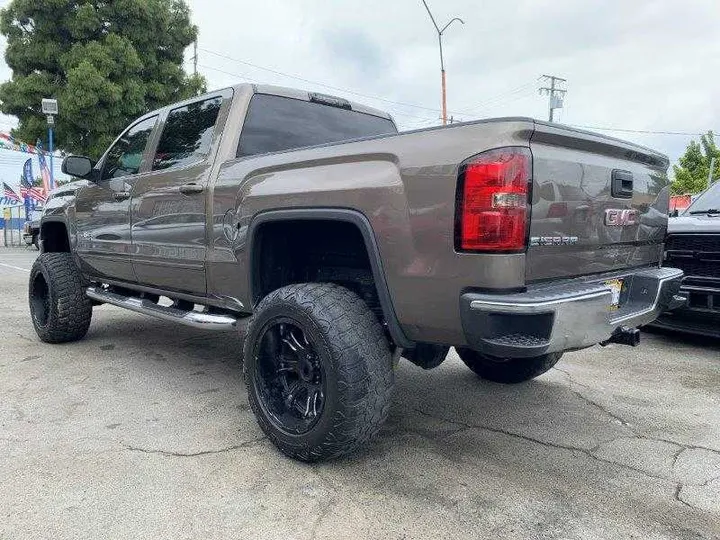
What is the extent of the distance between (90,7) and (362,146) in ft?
64.2

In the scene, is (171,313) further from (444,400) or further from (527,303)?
(527,303)

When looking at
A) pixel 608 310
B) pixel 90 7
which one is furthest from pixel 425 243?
pixel 90 7

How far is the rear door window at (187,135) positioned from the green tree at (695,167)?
31523 millimetres

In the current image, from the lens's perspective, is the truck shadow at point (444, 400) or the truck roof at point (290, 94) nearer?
the truck shadow at point (444, 400)

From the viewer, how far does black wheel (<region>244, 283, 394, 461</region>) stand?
238 cm

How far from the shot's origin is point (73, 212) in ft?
16.2

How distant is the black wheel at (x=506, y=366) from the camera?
3598mm

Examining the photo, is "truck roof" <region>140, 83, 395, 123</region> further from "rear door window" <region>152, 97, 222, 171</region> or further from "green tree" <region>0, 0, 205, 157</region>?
"green tree" <region>0, 0, 205, 157</region>

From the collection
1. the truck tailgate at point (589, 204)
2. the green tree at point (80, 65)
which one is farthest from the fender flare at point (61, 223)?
the green tree at point (80, 65)

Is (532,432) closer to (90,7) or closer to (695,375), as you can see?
(695,375)

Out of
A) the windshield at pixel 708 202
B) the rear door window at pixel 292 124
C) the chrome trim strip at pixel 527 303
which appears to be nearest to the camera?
the chrome trim strip at pixel 527 303

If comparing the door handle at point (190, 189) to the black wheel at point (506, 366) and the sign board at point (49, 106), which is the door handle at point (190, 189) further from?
the sign board at point (49, 106)

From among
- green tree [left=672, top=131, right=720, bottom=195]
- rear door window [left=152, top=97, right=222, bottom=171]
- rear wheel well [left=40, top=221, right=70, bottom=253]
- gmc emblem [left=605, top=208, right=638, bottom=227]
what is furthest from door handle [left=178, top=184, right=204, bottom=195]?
green tree [left=672, top=131, right=720, bottom=195]

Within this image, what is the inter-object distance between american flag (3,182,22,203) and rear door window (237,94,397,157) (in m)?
23.3
